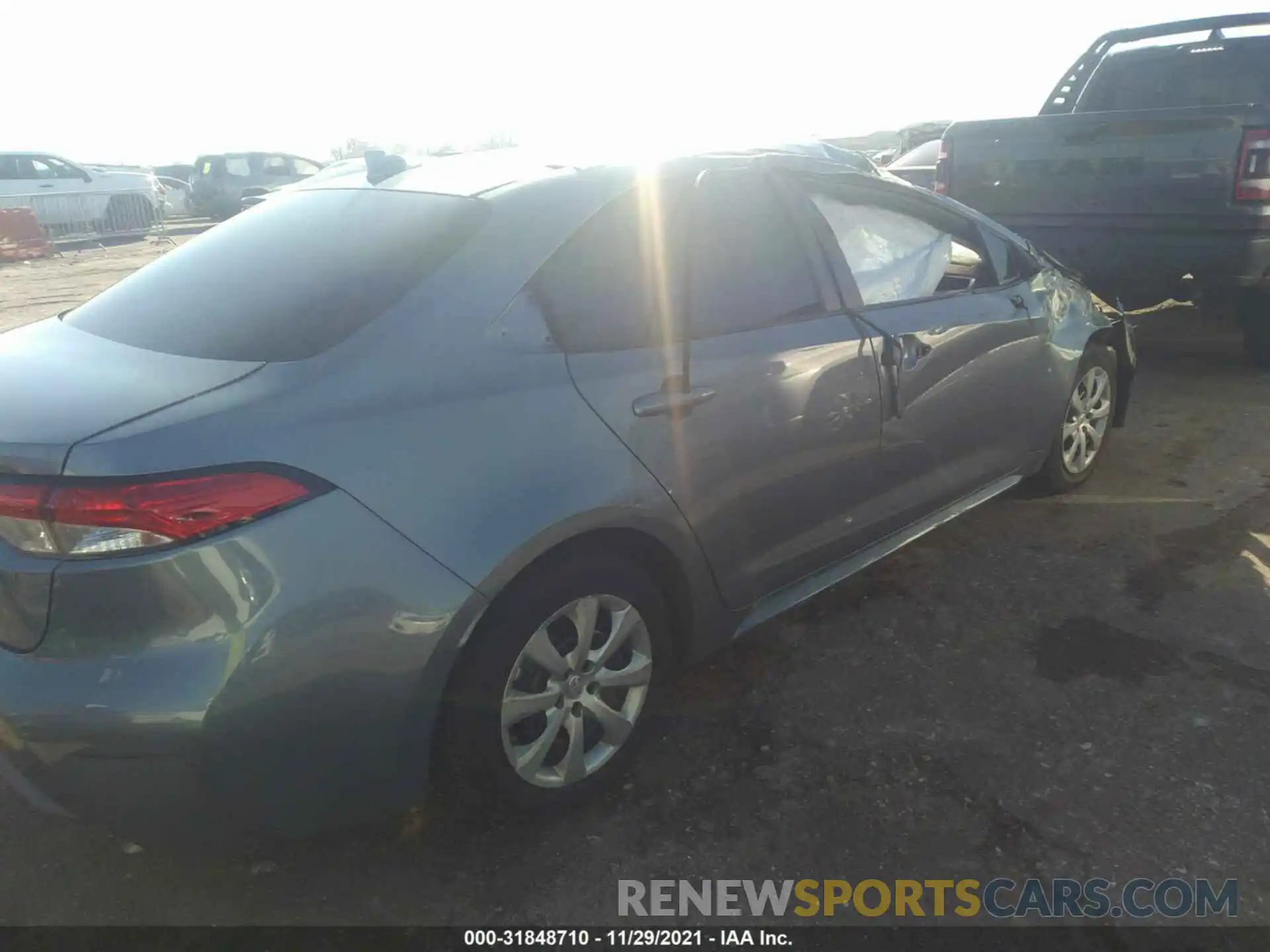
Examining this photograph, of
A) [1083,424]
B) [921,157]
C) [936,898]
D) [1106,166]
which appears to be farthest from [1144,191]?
[921,157]

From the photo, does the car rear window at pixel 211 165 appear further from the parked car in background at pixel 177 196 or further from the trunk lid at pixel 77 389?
the trunk lid at pixel 77 389

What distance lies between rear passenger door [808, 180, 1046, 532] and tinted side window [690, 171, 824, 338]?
182 millimetres

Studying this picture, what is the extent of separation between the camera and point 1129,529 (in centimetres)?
407

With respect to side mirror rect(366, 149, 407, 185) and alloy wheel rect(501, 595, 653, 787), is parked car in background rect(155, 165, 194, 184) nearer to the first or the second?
side mirror rect(366, 149, 407, 185)

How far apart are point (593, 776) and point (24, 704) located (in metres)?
1.28

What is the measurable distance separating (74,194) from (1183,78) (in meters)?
17.9

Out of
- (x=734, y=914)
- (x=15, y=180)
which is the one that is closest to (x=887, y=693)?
(x=734, y=914)

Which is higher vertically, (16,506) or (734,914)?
(16,506)

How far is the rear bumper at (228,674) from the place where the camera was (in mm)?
1781

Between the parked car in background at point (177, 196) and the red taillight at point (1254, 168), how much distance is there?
77.5 feet

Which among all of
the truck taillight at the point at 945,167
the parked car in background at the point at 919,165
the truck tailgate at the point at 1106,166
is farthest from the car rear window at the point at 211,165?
the truck tailgate at the point at 1106,166

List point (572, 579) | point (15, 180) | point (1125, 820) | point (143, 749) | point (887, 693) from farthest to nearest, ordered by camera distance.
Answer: point (15, 180) < point (887, 693) < point (1125, 820) < point (572, 579) < point (143, 749)

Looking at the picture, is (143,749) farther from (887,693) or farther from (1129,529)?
(1129,529)

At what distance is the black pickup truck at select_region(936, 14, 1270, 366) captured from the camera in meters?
5.27
